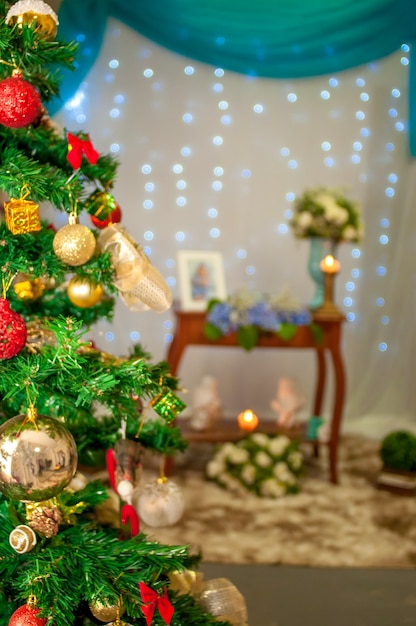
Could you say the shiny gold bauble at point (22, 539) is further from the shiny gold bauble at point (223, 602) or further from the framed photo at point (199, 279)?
the framed photo at point (199, 279)

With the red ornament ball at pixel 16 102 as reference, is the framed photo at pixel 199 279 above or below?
below

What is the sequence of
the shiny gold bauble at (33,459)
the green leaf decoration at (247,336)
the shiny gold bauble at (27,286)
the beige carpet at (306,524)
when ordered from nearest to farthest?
the shiny gold bauble at (33,459)
the shiny gold bauble at (27,286)
the beige carpet at (306,524)
the green leaf decoration at (247,336)

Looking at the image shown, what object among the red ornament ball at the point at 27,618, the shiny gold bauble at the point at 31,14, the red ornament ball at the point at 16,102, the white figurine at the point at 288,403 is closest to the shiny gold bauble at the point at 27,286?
the red ornament ball at the point at 16,102

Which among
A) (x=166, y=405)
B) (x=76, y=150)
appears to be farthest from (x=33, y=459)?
(x=76, y=150)

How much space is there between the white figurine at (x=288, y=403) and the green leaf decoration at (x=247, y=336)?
0.43 metres

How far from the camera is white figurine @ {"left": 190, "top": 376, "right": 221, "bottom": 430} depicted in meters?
3.16

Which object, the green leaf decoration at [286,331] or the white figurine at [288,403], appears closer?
Answer: the green leaf decoration at [286,331]

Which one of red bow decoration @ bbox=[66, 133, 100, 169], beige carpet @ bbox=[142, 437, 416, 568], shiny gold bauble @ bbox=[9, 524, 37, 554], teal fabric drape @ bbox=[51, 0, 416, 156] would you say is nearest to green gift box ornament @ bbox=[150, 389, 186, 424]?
shiny gold bauble @ bbox=[9, 524, 37, 554]

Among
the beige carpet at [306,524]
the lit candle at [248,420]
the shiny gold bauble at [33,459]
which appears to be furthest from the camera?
the lit candle at [248,420]

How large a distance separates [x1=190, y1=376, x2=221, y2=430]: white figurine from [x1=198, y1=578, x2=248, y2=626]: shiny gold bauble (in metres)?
1.64

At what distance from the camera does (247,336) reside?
2967mm

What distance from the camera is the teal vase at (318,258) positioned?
10.5 feet

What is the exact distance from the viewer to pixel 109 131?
3660 millimetres

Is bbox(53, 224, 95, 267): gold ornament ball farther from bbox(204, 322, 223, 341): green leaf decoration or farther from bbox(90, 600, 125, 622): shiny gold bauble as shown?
bbox(204, 322, 223, 341): green leaf decoration
